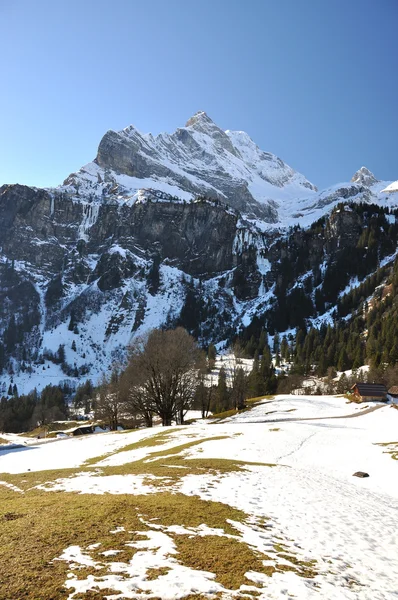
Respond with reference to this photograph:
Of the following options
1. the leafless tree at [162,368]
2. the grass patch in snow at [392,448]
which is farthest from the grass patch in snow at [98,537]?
the leafless tree at [162,368]

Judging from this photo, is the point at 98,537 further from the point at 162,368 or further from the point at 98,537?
the point at 162,368

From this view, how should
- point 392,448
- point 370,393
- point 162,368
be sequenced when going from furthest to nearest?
point 370,393 < point 162,368 < point 392,448

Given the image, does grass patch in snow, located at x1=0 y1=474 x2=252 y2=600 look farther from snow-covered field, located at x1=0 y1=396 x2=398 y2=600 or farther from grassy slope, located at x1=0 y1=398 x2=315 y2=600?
snow-covered field, located at x1=0 y1=396 x2=398 y2=600

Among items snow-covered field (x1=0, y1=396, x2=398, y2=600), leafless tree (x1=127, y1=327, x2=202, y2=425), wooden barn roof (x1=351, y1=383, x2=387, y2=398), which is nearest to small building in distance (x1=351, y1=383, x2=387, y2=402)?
wooden barn roof (x1=351, y1=383, x2=387, y2=398)

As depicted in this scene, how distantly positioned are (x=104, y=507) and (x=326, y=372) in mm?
171162

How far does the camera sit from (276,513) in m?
13.9

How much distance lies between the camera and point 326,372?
169750 millimetres

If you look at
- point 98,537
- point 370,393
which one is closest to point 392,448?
point 98,537

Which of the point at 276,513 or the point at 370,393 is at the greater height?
the point at 276,513

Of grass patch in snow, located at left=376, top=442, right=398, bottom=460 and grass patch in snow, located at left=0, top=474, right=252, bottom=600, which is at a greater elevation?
grass patch in snow, located at left=0, top=474, right=252, bottom=600

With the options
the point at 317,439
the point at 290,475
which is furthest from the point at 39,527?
the point at 317,439

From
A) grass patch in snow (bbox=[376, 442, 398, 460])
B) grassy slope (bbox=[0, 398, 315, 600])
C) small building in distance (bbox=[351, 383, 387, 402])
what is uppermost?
grassy slope (bbox=[0, 398, 315, 600])

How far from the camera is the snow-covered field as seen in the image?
8078 mm

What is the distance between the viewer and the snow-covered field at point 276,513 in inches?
318
